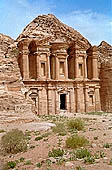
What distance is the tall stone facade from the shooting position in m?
30.9

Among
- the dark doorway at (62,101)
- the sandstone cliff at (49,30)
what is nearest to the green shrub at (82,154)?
the dark doorway at (62,101)

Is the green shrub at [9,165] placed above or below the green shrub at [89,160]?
below

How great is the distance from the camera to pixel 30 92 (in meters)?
30.3

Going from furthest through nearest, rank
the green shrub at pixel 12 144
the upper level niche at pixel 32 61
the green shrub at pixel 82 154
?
the upper level niche at pixel 32 61
the green shrub at pixel 12 144
the green shrub at pixel 82 154

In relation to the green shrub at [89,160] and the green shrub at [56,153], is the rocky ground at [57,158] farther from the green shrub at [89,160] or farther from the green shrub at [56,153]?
the green shrub at [56,153]

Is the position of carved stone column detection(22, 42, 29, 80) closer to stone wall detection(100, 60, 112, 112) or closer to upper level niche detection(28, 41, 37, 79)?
upper level niche detection(28, 41, 37, 79)

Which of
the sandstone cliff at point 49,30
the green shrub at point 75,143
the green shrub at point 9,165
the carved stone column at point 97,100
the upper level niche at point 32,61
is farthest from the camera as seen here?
the sandstone cliff at point 49,30

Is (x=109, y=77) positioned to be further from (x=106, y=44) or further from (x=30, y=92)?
(x=30, y=92)

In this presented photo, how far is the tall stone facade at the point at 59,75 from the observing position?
101 ft

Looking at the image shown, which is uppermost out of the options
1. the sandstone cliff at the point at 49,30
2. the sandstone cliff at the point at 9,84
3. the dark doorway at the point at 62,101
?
the sandstone cliff at the point at 49,30

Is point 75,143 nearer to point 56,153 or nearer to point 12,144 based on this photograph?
point 56,153

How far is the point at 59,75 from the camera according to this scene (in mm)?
32375

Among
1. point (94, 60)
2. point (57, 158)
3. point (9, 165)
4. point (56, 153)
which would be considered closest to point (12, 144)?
point (9, 165)

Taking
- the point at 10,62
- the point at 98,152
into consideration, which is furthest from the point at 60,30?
the point at 98,152
